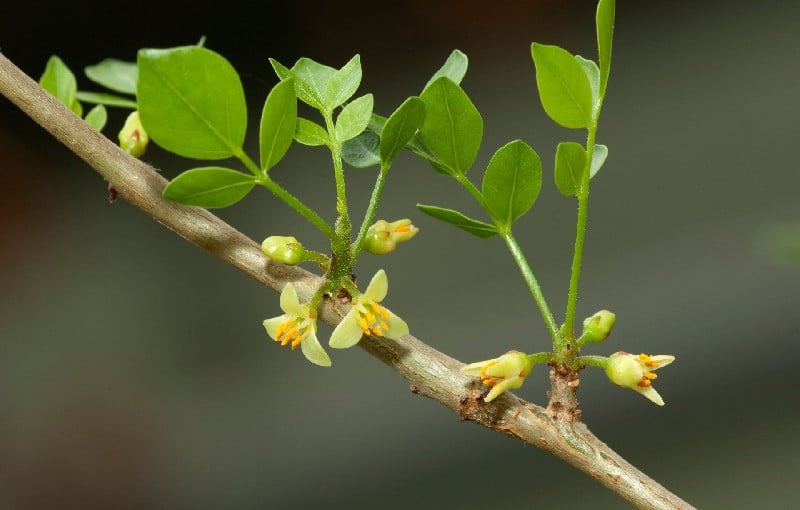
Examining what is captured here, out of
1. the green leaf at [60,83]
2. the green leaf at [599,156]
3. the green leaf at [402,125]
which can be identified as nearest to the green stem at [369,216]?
the green leaf at [402,125]

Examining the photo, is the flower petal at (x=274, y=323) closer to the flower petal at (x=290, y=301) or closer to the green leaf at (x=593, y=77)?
the flower petal at (x=290, y=301)

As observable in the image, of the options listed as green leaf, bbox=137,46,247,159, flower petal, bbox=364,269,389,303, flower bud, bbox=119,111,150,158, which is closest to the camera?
green leaf, bbox=137,46,247,159

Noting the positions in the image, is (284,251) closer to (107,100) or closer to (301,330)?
(301,330)

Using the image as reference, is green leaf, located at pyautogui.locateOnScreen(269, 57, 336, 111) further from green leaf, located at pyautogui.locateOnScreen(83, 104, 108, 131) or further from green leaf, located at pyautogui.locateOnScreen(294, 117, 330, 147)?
green leaf, located at pyautogui.locateOnScreen(83, 104, 108, 131)

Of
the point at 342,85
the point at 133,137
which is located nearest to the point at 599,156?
the point at 342,85

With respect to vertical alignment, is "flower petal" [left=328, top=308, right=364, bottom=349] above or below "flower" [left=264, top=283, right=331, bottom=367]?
above

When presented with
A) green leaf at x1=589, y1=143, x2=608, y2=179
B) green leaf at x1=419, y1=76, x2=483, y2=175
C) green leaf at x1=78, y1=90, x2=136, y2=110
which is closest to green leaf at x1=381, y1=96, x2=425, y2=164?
green leaf at x1=419, y1=76, x2=483, y2=175
